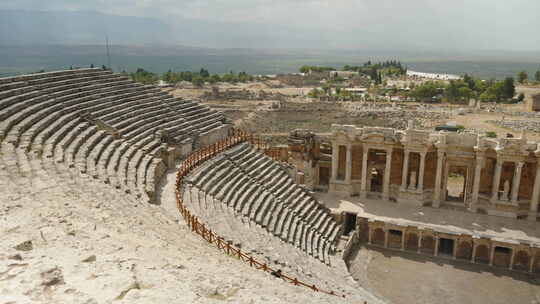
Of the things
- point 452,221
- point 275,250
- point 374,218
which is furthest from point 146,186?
point 452,221

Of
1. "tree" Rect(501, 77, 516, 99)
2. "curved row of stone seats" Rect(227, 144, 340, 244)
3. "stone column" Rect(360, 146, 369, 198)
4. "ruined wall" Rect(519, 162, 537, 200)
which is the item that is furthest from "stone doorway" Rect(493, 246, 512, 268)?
"tree" Rect(501, 77, 516, 99)

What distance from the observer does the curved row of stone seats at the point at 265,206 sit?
2048cm

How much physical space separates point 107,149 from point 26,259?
11162mm

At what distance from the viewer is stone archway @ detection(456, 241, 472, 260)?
2330cm

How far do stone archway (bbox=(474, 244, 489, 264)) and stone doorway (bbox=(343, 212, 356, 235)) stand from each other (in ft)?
21.7

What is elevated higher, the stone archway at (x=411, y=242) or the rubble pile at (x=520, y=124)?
the rubble pile at (x=520, y=124)

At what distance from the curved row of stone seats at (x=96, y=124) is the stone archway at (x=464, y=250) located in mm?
15389

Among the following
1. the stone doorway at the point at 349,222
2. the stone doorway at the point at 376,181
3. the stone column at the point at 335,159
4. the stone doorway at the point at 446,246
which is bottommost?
the stone doorway at the point at 446,246

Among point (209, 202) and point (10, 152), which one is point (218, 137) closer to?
point (209, 202)

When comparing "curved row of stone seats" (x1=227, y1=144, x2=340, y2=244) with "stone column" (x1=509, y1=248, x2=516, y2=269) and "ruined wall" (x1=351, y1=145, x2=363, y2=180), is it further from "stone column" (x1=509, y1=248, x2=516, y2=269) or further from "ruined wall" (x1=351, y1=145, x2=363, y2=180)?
"stone column" (x1=509, y1=248, x2=516, y2=269)

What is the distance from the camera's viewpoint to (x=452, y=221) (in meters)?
25.2

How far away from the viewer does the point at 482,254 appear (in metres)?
23.1

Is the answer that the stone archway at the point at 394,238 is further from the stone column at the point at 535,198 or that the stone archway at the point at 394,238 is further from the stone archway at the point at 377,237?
the stone column at the point at 535,198

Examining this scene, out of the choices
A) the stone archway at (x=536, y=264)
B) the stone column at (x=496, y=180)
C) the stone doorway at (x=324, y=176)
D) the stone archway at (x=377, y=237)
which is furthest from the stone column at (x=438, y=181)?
the stone doorway at (x=324, y=176)
